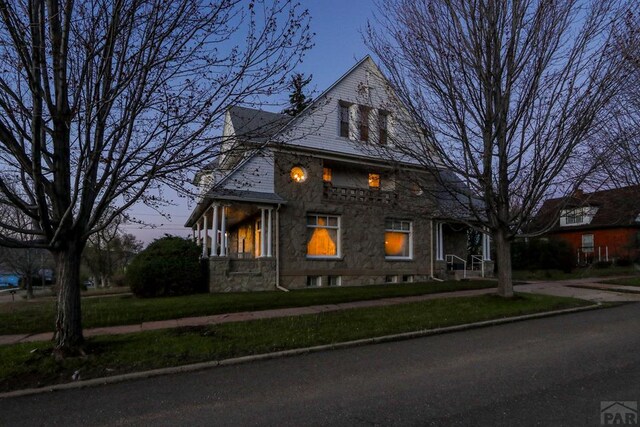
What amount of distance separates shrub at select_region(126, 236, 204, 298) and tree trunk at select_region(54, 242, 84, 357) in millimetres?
7619

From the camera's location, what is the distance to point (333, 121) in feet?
62.0

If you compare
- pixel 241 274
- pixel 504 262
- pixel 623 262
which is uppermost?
pixel 504 262

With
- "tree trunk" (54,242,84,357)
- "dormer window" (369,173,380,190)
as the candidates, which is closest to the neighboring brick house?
"dormer window" (369,173,380,190)

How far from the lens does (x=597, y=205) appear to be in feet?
56.2

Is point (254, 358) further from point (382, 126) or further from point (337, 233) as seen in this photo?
point (337, 233)

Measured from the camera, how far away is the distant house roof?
11.9 m

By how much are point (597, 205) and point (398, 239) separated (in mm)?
7922

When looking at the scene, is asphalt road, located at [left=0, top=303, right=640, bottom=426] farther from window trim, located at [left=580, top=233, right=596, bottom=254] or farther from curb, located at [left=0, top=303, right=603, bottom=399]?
window trim, located at [left=580, top=233, right=596, bottom=254]

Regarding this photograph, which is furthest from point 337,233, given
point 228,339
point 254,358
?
point 254,358

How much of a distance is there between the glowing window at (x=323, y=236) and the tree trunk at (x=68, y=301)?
11583 millimetres

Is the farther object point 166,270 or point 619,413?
point 166,270

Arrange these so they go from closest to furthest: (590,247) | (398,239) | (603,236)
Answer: (398,239)
(603,236)
(590,247)

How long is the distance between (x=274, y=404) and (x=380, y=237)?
15.0m

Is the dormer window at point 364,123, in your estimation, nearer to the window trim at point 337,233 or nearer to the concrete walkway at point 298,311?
the concrete walkway at point 298,311
